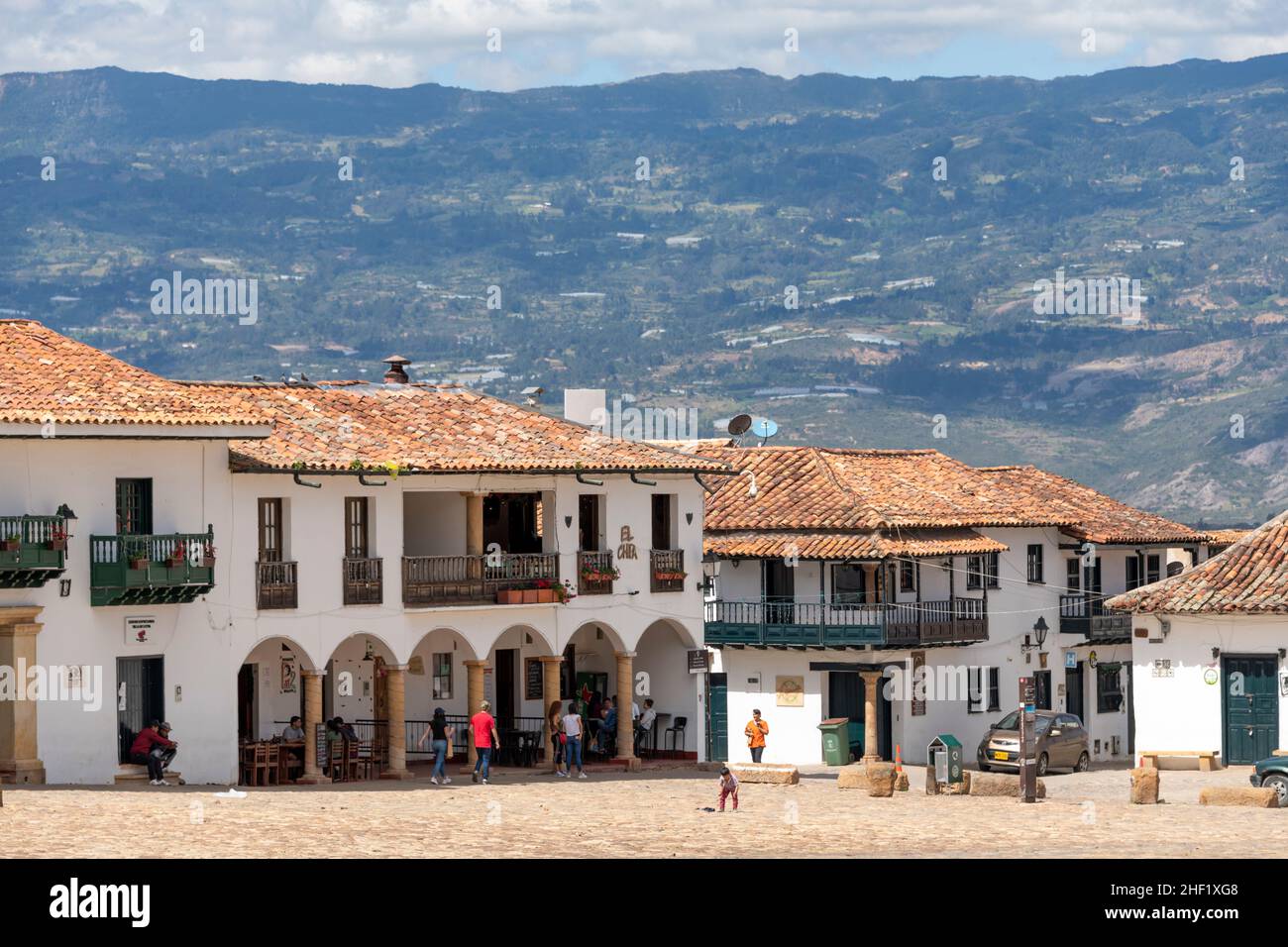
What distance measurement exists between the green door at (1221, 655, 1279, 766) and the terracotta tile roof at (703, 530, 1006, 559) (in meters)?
12.0

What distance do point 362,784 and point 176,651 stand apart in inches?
167

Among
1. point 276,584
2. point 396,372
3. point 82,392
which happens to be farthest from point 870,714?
point 82,392

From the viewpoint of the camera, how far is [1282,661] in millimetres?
55938

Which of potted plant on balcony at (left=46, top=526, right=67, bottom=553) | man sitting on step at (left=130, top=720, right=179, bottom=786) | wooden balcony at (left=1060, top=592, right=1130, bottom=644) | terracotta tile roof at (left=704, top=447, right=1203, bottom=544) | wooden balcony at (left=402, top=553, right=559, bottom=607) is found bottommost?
man sitting on step at (left=130, top=720, right=179, bottom=786)

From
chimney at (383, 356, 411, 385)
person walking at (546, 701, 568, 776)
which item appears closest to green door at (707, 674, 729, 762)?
chimney at (383, 356, 411, 385)

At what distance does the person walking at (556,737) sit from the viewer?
171 feet

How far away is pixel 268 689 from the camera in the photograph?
51250 mm

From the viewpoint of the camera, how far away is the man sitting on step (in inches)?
1758

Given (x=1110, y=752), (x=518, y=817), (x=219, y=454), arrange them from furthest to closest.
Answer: (x=1110, y=752)
(x=219, y=454)
(x=518, y=817)

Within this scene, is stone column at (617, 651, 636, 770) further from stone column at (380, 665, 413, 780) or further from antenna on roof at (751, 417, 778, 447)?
antenna on roof at (751, 417, 778, 447)

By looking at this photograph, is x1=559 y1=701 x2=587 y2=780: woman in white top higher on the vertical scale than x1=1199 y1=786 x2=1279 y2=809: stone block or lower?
higher
